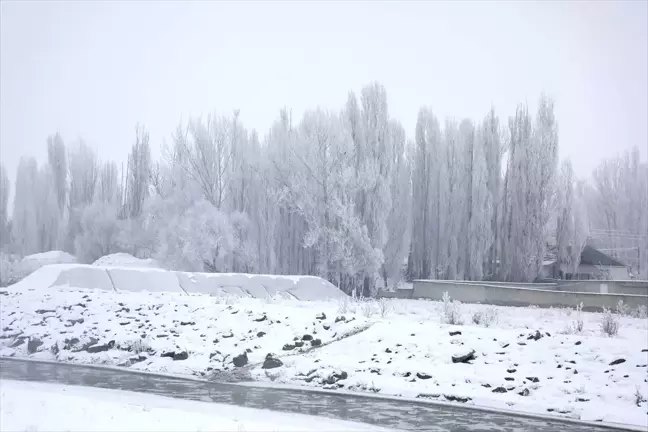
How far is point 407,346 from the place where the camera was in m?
14.1

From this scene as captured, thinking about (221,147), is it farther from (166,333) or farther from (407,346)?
(407,346)

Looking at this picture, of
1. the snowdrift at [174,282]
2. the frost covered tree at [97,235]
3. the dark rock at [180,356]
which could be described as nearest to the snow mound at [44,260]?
the frost covered tree at [97,235]

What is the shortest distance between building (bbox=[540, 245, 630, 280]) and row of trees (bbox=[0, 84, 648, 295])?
2.79ft

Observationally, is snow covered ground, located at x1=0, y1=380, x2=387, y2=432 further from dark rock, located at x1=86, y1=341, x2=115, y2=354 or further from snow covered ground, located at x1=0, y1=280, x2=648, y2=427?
dark rock, located at x1=86, y1=341, x2=115, y2=354

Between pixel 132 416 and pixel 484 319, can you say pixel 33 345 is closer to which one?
pixel 132 416

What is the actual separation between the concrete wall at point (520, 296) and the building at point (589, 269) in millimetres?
11020

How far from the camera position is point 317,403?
442 inches

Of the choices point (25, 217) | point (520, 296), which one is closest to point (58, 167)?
point (25, 217)

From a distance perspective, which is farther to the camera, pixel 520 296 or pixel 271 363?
pixel 520 296

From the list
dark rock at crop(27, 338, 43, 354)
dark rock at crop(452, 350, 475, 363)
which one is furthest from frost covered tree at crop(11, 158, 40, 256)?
dark rock at crop(452, 350, 475, 363)

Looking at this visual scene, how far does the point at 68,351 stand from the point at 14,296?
19.9 feet

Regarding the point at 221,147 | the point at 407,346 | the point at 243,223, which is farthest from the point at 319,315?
the point at 221,147

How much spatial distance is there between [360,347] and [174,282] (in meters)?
12.9

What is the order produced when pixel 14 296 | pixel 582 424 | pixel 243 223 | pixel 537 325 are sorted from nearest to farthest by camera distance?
pixel 582 424 < pixel 537 325 < pixel 14 296 < pixel 243 223
